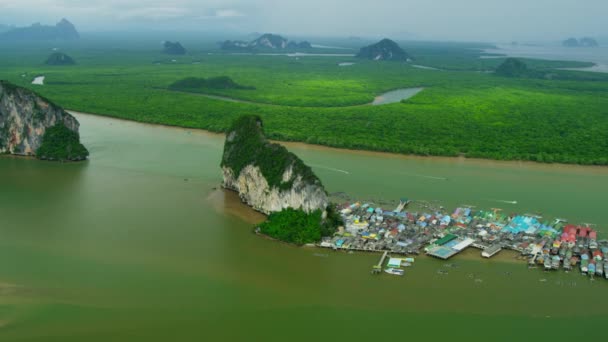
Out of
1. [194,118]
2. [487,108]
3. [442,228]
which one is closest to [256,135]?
[442,228]

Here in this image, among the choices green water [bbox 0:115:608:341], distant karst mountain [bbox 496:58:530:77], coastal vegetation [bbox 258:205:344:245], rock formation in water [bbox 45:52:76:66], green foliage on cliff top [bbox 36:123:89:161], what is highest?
rock formation in water [bbox 45:52:76:66]

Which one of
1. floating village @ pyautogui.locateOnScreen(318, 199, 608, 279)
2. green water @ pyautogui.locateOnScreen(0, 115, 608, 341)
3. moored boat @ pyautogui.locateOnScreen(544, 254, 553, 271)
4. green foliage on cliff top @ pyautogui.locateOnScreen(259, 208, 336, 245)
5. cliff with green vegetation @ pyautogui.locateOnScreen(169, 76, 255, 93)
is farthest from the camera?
cliff with green vegetation @ pyautogui.locateOnScreen(169, 76, 255, 93)

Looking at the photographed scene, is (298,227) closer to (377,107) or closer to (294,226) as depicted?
(294,226)

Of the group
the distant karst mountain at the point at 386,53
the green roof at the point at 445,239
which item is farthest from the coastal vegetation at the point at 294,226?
the distant karst mountain at the point at 386,53

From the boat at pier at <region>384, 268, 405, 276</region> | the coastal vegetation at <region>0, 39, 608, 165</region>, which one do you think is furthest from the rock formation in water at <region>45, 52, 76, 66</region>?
the boat at pier at <region>384, 268, 405, 276</region>

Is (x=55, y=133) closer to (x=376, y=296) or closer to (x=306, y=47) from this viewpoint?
(x=376, y=296)

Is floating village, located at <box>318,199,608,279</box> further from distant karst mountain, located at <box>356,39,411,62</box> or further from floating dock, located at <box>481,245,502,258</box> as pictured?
distant karst mountain, located at <box>356,39,411,62</box>

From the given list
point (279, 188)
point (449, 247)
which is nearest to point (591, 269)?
point (449, 247)
